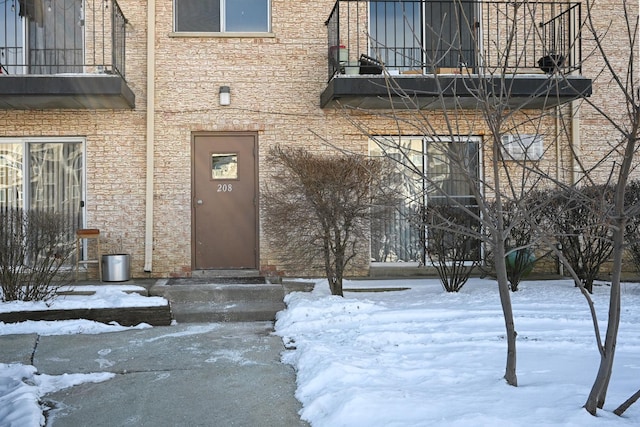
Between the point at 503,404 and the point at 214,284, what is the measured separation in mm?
5507

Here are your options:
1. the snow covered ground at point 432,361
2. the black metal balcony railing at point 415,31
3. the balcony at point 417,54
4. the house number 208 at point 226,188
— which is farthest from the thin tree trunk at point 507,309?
the house number 208 at point 226,188

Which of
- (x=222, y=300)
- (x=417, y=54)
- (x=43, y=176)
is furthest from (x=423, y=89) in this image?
(x=43, y=176)

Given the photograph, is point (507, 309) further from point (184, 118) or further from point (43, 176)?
point (43, 176)

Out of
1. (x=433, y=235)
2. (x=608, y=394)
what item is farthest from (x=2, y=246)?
(x=608, y=394)

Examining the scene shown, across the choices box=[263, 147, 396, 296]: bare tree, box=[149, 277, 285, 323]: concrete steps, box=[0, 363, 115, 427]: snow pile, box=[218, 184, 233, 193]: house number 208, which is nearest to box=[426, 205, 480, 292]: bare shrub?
box=[263, 147, 396, 296]: bare tree

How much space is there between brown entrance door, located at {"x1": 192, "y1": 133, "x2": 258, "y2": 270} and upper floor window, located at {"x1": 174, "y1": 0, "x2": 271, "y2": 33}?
1.75 metres

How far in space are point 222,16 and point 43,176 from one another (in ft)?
12.5

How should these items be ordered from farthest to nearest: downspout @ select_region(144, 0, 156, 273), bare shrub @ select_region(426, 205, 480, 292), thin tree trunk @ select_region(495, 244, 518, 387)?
downspout @ select_region(144, 0, 156, 273)
bare shrub @ select_region(426, 205, 480, 292)
thin tree trunk @ select_region(495, 244, 518, 387)

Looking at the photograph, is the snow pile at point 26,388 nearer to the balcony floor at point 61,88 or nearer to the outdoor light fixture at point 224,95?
the balcony floor at point 61,88

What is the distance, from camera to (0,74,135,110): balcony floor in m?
8.68

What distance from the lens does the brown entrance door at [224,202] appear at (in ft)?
33.0

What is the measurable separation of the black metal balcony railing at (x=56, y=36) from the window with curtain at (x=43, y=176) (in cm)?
117

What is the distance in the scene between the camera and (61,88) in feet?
28.8

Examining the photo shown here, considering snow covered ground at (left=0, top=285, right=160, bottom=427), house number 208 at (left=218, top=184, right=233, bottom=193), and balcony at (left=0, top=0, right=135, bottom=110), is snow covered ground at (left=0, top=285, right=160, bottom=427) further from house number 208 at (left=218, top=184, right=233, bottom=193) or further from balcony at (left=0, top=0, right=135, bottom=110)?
balcony at (left=0, top=0, right=135, bottom=110)
